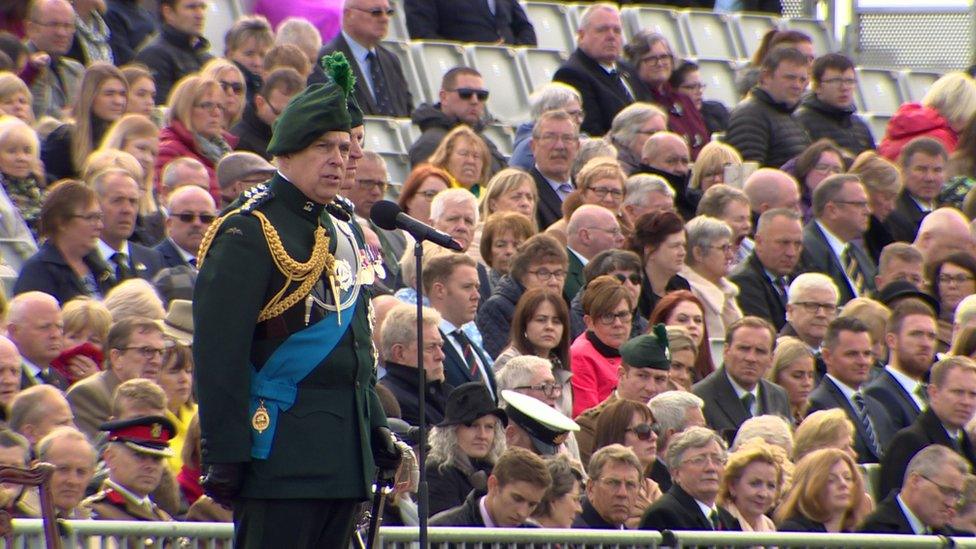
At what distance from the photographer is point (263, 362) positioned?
6.16 meters

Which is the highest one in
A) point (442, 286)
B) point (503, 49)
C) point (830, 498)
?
point (503, 49)

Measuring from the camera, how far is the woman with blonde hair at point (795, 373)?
11.3 meters

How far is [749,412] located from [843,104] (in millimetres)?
5106

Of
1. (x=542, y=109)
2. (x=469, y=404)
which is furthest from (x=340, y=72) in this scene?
(x=542, y=109)

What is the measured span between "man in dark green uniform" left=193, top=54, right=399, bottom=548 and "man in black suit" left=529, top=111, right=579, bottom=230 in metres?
6.40

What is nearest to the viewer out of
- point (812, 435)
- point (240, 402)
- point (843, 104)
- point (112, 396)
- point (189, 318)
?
point (240, 402)

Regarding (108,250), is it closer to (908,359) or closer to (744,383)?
(744,383)

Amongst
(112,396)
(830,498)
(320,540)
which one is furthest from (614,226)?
(320,540)

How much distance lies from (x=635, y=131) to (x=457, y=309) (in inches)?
142

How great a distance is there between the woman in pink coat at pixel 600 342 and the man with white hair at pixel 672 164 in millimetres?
2451

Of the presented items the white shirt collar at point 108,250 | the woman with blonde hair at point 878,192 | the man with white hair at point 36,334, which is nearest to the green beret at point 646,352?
the white shirt collar at point 108,250

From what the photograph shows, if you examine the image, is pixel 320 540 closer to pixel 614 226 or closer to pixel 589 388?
pixel 589 388

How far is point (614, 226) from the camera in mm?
11773

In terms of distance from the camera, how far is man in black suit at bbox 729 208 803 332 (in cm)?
1250
